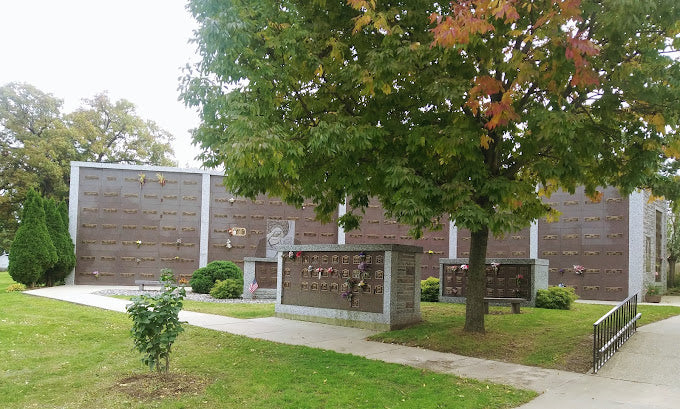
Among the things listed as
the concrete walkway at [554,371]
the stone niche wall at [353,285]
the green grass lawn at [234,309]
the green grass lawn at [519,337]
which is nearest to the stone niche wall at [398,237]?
the green grass lawn at [234,309]

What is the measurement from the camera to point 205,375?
6238mm

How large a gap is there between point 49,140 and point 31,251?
1900cm

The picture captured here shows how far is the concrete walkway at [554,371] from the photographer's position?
5543 millimetres

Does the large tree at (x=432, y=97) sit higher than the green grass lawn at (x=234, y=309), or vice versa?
the large tree at (x=432, y=97)

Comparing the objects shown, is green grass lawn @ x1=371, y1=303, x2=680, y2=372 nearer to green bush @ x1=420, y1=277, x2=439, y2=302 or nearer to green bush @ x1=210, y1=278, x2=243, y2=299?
green bush @ x1=420, y1=277, x2=439, y2=302

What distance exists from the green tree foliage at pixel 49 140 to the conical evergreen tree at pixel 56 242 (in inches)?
555

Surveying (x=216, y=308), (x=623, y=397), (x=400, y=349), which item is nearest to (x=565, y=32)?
(x=623, y=397)

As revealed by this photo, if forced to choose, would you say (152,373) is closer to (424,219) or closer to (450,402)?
(450,402)

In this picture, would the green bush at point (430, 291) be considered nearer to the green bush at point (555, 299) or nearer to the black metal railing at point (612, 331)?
the green bush at point (555, 299)

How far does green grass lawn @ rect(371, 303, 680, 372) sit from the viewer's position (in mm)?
7646

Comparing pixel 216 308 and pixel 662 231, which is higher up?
pixel 662 231

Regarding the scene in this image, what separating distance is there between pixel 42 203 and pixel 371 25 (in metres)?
15.4

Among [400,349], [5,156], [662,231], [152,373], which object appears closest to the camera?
[152,373]

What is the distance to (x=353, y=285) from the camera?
10.5 m
